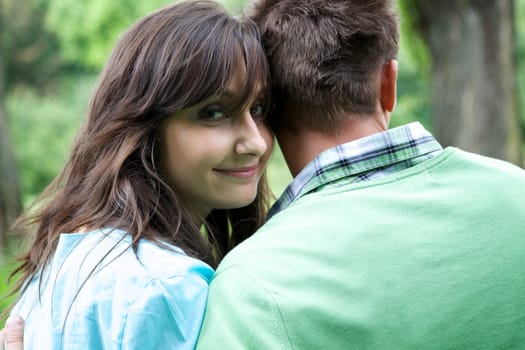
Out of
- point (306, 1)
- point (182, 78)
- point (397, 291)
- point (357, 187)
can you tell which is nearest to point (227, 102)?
point (182, 78)

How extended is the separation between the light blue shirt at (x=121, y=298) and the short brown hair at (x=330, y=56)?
0.55 meters

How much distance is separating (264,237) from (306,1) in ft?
2.60

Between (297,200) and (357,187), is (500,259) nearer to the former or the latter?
(357,187)

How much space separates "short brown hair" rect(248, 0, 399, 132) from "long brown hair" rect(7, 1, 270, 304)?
11 centimetres

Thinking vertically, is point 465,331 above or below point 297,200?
below

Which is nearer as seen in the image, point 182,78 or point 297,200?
point 297,200

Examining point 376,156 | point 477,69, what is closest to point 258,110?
point 376,156

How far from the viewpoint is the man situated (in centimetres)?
187

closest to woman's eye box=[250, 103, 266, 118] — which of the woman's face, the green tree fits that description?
the woman's face

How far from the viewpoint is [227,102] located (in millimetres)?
2438

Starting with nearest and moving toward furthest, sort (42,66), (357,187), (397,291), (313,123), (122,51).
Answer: (397,291)
(357,187)
(313,123)
(122,51)
(42,66)

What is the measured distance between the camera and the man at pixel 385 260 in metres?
1.87

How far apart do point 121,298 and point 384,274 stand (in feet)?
2.13

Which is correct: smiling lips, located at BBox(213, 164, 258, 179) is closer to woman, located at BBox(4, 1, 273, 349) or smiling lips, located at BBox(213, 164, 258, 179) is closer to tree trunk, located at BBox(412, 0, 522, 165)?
woman, located at BBox(4, 1, 273, 349)
